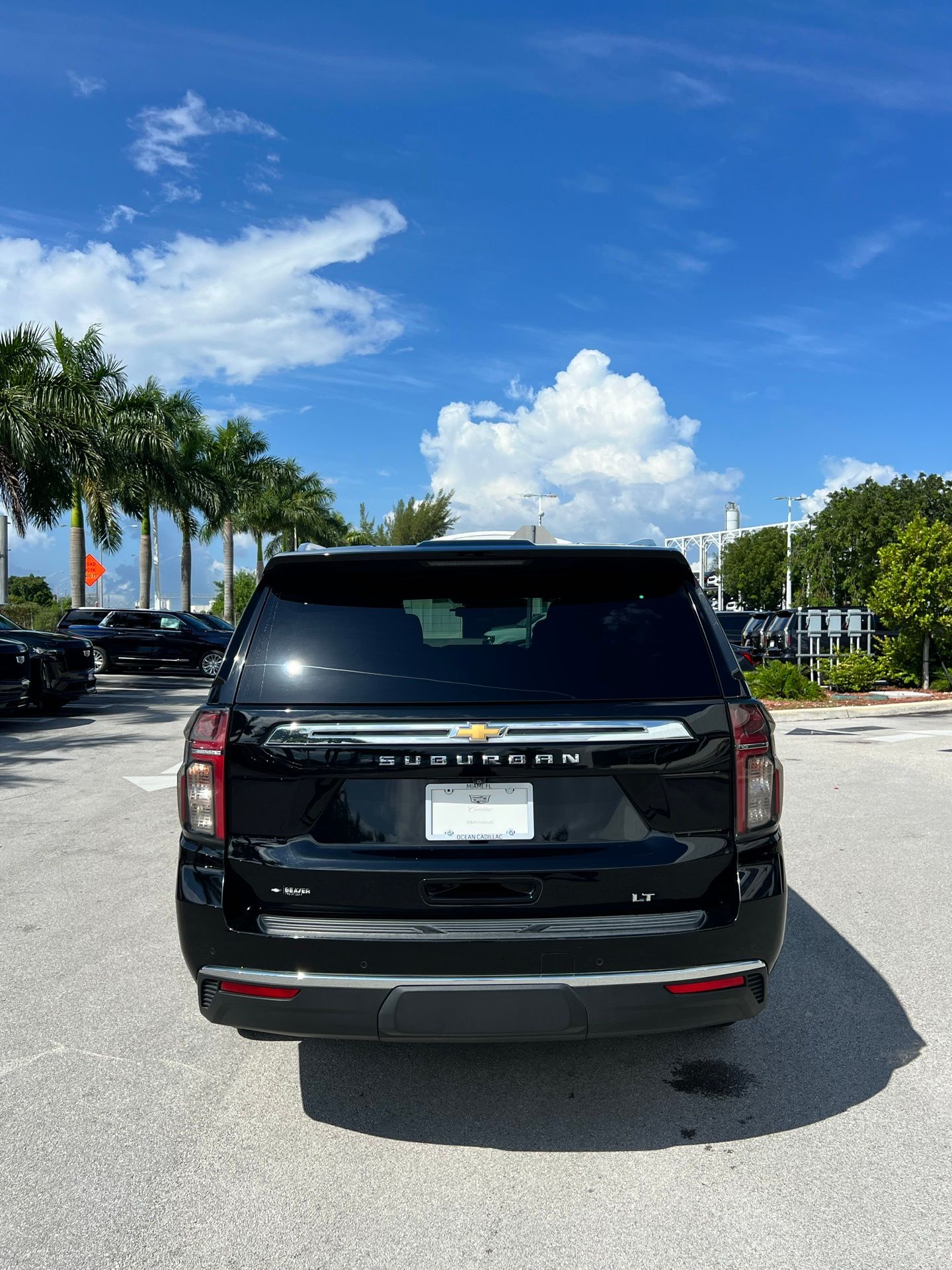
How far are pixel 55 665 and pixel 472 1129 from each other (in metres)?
13.3

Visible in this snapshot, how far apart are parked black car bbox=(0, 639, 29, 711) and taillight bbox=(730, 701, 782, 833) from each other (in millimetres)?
12276

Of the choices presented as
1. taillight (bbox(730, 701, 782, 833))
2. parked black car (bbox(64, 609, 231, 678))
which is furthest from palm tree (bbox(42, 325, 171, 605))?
taillight (bbox(730, 701, 782, 833))

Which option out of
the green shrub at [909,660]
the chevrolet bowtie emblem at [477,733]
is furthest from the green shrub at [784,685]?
the chevrolet bowtie emblem at [477,733]

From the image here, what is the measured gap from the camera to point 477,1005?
2.92 metres

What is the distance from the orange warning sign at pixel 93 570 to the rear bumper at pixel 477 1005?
2753cm

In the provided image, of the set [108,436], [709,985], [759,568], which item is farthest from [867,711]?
[759,568]

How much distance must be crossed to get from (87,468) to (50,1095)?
21220mm

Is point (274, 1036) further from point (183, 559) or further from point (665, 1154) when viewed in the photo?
point (183, 559)

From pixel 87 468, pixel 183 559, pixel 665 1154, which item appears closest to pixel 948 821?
pixel 665 1154

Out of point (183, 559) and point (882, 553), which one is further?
point (183, 559)

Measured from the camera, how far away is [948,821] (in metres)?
7.98

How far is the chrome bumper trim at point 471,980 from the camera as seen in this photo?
292cm

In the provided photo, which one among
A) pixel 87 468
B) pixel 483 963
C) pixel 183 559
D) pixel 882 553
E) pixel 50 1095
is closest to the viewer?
pixel 483 963

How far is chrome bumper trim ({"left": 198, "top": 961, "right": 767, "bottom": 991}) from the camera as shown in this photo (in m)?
2.92
